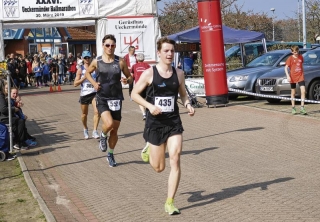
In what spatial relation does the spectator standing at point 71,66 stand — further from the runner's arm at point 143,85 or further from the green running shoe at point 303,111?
the runner's arm at point 143,85

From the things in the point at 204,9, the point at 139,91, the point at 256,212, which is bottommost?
the point at 256,212

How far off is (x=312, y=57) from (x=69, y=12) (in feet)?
40.8

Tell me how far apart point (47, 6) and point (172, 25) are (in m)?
24.1

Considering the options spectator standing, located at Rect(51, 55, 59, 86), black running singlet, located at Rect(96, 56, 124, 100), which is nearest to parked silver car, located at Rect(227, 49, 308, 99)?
black running singlet, located at Rect(96, 56, 124, 100)

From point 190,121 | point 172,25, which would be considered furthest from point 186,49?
point 172,25

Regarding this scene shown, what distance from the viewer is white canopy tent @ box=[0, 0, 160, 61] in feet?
94.3

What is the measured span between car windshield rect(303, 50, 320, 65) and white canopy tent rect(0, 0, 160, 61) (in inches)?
421

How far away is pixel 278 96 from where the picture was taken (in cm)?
1888

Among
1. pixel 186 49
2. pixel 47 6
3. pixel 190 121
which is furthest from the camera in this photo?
pixel 47 6

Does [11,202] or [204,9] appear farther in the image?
[204,9]

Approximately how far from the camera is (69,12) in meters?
29.1

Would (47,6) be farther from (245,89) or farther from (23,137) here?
(23,137)

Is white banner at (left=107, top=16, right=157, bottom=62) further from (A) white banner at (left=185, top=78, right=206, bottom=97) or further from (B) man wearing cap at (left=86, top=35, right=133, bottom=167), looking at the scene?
(B) man wearing cap at (left=86, top=35, right=133, bottom=167)

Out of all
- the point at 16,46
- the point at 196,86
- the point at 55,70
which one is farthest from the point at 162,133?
the point at 16,46
